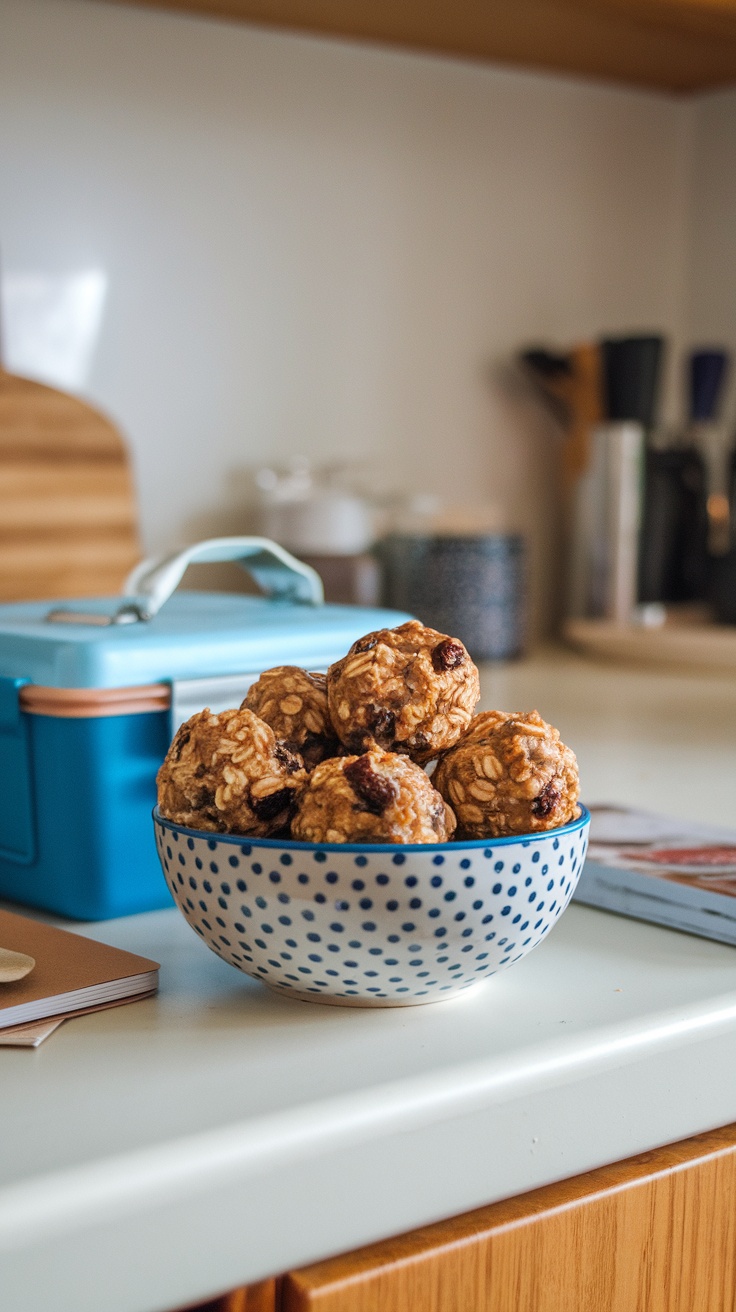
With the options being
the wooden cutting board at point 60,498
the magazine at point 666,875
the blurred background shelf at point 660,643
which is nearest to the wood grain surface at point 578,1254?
the magazine at point 666,875

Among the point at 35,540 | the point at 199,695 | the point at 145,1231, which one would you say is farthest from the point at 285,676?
the point at 35,540

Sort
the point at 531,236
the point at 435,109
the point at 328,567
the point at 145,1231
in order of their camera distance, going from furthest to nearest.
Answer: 1. the point at 531,236
2. the point at 435,109
3. the point at 328,567
4. the point at 145,1231

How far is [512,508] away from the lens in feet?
6.56

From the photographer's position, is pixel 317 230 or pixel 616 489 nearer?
pixel 317 230

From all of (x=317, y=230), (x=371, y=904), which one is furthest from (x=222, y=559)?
(x=317, y=230)

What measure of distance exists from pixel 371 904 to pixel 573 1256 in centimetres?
16

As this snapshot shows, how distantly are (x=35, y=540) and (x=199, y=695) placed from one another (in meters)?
0.79

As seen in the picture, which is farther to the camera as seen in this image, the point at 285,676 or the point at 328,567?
the point at 328,567

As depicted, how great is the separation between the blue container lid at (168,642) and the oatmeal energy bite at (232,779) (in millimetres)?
151

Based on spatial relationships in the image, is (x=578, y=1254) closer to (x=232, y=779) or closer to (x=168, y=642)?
(x=232, y=779)

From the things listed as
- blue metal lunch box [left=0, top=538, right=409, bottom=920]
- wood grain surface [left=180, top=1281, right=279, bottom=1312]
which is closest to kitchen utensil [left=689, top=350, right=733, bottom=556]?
blue metal lunch box [left=0, top=538, right=409, bottom=920]

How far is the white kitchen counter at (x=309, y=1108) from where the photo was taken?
0.41 metres

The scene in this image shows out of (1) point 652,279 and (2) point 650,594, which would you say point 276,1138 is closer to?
(2) point 650,594

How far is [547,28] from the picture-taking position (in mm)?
1692
